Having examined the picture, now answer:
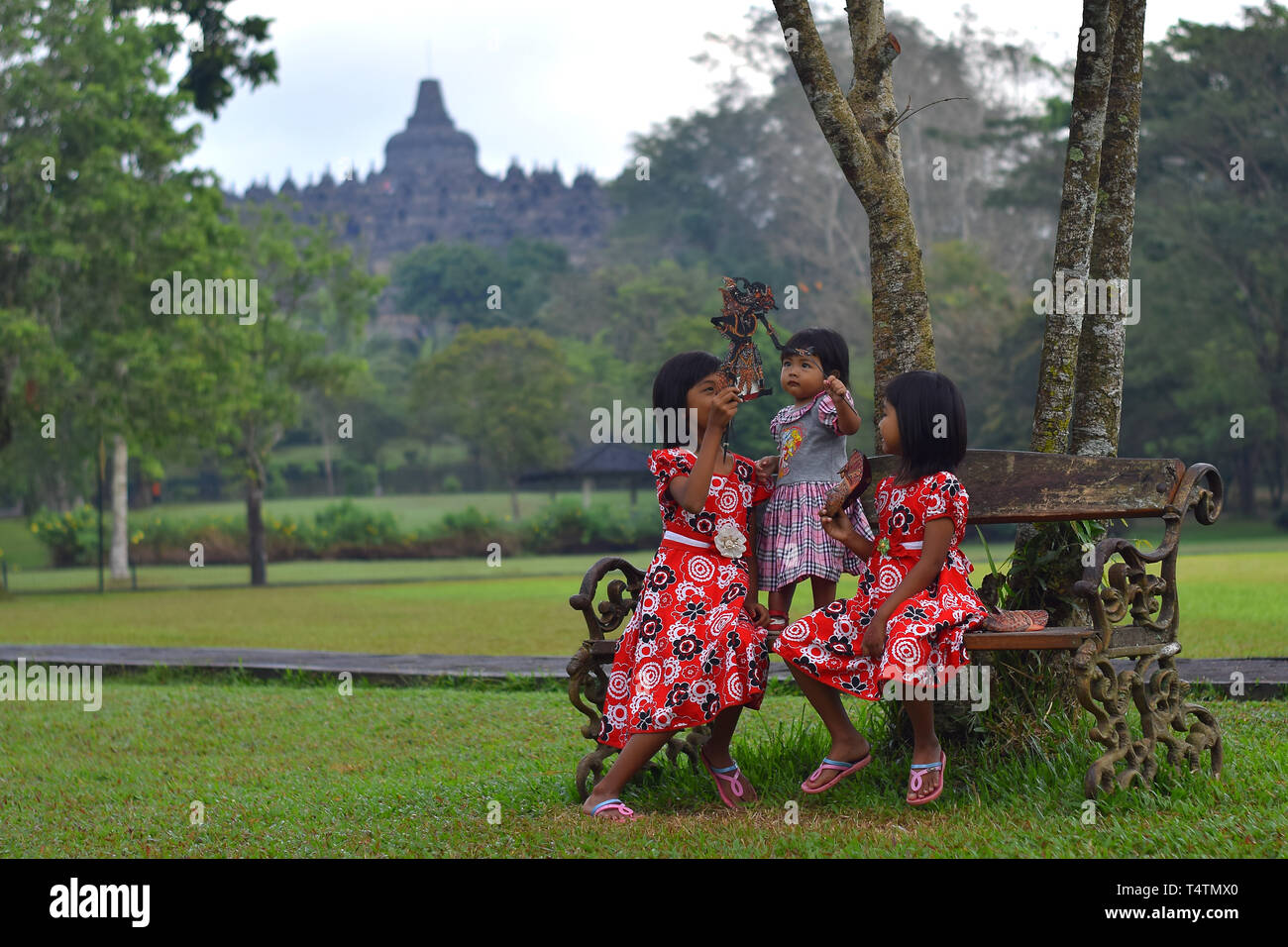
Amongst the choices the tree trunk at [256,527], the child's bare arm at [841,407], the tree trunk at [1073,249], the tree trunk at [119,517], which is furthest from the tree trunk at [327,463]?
the child's bare arm at [841,407]

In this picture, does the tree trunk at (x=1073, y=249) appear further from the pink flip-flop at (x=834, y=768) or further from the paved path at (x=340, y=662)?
the paved path at (x=340, y=662)

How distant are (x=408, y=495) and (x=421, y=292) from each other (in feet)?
87.4

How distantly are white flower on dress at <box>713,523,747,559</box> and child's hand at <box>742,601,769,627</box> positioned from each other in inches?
6.9

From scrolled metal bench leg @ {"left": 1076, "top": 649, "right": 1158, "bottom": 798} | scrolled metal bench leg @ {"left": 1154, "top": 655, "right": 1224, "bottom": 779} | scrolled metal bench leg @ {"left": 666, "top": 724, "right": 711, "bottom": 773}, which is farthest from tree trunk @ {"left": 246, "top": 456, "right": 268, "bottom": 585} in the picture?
scrolled metal bench leg @ {"left": 1076, "top": 649, "right": 1158, "bottom": 798}

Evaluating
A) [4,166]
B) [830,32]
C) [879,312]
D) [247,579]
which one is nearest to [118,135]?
[4,166]

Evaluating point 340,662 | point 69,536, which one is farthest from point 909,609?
point 69,536

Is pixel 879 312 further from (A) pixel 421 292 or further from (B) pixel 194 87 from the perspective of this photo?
(A) pixel 421 292

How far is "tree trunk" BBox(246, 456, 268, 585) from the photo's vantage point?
80.2 ft

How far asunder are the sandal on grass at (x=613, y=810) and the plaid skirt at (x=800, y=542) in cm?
84

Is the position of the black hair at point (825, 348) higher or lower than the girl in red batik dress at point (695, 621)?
higher

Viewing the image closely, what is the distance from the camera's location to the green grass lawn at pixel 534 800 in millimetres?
3586

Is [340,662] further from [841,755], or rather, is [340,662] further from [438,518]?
[438,518]

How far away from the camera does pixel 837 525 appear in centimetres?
415

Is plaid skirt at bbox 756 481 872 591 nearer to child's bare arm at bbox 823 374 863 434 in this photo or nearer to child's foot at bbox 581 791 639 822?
child's bare arm at bbox 823 374 863 434
